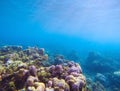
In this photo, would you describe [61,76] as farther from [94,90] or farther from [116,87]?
[116,87]

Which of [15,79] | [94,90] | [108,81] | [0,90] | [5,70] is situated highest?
[108,81]

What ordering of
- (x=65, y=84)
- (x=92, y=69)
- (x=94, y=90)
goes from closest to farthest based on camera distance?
(x=65, y=84)
(x=94, y=90)
(x=92, y=69)

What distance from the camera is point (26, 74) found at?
5340mm

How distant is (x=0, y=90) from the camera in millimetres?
5086

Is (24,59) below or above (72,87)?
above

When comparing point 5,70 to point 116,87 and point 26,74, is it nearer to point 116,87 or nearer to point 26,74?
point 26,74

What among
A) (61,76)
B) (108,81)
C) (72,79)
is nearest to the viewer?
(72,79)

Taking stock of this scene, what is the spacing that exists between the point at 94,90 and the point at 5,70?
711 centimetres

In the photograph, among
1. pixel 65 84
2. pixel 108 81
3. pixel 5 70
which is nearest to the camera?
pixel 65 84

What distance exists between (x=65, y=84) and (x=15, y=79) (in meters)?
1.55

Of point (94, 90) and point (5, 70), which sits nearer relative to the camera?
point (5, 70)

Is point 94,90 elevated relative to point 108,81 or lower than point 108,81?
lower

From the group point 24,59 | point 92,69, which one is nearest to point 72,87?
point 24,59

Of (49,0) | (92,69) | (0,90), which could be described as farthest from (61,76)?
(49,0)
